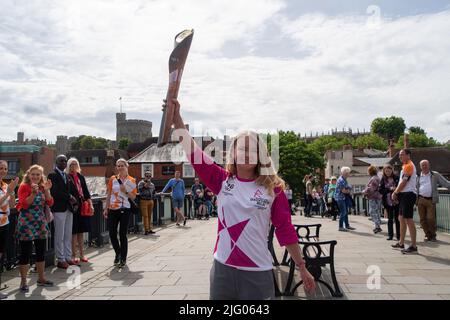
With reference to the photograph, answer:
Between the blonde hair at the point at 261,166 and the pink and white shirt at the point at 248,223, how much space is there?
0.04 m

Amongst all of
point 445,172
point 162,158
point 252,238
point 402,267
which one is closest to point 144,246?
point 402,267

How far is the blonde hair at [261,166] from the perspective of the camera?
2.93 meters

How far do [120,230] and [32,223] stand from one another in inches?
68.5

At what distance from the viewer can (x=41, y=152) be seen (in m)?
61.8

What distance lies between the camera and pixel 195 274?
6.66m

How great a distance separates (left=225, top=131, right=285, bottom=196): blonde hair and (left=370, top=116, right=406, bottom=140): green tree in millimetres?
132038

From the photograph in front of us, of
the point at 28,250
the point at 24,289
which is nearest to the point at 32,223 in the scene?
the point at 28,250

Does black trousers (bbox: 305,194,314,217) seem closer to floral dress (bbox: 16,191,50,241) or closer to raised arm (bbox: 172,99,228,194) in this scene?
floral dress (bbox: 16,191,50,241)

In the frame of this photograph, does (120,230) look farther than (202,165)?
Yes

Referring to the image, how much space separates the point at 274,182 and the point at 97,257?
646 cm

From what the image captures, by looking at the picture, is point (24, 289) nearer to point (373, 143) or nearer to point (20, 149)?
point (20, 149)

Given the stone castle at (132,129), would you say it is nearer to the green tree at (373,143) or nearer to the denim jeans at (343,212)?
the green tree at (373,143)

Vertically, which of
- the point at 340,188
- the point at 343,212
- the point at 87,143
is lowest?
the point at 343,212

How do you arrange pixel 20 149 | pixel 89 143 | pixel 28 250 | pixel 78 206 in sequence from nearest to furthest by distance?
pixel 28 250, pixel 78 206, pixel 20 149, pixel 89 143
